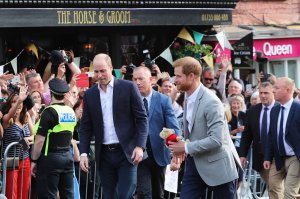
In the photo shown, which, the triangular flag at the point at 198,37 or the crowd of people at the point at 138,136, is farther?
the triangular flag at the point at 198,37

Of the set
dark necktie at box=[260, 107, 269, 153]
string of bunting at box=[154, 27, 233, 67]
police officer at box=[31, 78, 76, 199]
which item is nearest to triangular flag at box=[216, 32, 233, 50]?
string of bunting at box=[154, 27, 233, 67]

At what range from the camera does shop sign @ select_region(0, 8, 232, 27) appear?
18.9 meters

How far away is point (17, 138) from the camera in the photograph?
12031 mm

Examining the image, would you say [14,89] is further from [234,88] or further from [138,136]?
[234,88]

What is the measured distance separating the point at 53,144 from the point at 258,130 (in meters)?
Answer: 3.60

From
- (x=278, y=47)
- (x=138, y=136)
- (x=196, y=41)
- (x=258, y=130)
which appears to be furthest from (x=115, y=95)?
(x=278, y=47)

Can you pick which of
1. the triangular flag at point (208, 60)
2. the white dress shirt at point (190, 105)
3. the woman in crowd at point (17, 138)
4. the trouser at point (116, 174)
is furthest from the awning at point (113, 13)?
the white dress shirt at point (190, 105)

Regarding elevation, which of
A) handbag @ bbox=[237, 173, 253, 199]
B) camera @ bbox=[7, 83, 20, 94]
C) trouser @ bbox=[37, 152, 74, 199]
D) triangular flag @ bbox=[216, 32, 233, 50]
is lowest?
handbag @ bbox=[237, 173, 253, 199]

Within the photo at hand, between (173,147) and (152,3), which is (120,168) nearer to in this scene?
(173,147)

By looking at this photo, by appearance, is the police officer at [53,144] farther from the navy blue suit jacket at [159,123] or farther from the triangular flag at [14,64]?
the triangular flag at [14,64]

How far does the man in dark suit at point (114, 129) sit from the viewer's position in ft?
34.5

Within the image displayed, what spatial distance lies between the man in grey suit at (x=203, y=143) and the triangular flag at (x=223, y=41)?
12.2 metres

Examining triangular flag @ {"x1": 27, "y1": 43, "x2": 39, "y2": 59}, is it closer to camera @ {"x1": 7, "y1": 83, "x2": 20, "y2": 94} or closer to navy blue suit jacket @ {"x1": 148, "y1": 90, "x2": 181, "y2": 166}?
camera @ {"x1": 7, "y1": 83, "x2": 20, "y2": 94}

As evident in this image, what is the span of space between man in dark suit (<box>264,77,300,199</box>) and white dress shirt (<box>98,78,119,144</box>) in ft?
10.7
